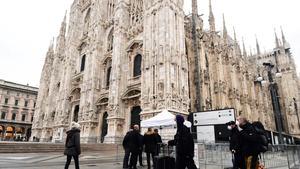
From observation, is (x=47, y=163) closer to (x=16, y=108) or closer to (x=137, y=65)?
(x=137, y=65)

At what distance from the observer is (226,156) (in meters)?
7.81

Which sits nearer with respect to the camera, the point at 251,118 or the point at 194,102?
the point at 194,102

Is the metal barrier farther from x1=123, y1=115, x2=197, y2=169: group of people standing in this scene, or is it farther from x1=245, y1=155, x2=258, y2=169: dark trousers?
x1=245, y1=155, x2=258, y2=169: dark trousers

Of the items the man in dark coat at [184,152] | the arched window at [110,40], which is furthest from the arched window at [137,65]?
the man in dark coat at [184,152]

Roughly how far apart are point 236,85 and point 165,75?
19.0 m

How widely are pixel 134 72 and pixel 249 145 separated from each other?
17.8 metres

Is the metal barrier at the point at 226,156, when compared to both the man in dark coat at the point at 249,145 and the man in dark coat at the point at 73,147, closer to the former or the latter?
the man in dark coat at the point at 249,145

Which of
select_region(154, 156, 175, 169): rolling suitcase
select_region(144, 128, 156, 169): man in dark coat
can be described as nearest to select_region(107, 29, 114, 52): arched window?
select_region(144, 128, 156, 169): man in dark coat

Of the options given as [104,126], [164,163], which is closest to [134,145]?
[164,163]

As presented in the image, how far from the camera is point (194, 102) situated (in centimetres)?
2162

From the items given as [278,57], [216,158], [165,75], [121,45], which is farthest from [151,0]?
[278,57]

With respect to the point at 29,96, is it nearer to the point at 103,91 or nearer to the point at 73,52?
the point at 73,52

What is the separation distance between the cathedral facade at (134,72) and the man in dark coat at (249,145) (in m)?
11.2

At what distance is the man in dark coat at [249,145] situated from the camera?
435cm
